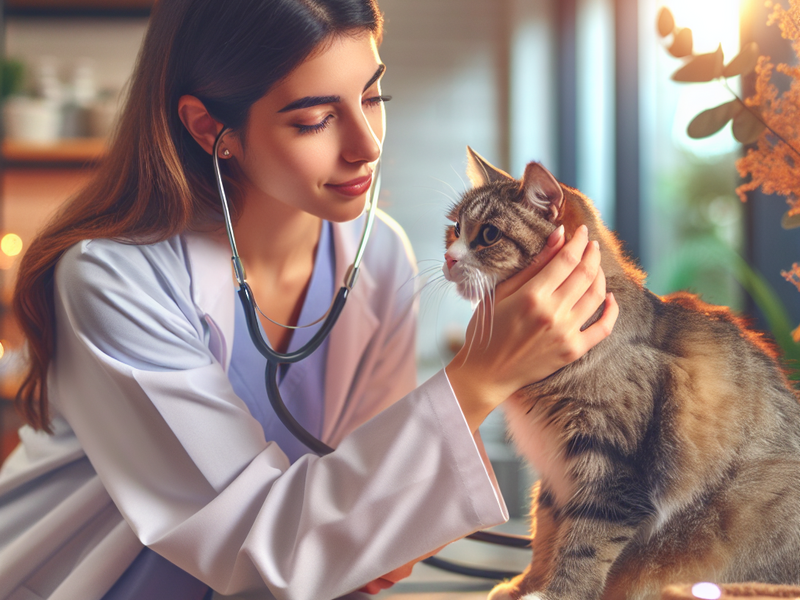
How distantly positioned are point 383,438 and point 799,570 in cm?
41

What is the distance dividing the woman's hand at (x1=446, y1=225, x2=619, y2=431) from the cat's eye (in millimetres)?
70

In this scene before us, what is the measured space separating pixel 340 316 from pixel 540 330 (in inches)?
19.0

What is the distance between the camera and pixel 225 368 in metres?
0.97

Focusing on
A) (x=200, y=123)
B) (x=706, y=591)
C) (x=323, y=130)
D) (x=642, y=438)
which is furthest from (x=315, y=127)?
(x=706, y=591)

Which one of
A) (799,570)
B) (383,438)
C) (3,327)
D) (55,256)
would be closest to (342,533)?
(383,438)

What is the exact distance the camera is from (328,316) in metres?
0.93

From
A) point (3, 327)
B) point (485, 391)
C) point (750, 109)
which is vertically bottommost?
point (3, 327)

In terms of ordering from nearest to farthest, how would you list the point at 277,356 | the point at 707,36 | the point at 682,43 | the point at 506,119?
the point at 682,43
the point at 277,356
the point at 707,36
the point at 506,119

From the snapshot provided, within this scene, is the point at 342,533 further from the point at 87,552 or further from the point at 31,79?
the point at 31,79

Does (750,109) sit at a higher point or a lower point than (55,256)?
higher

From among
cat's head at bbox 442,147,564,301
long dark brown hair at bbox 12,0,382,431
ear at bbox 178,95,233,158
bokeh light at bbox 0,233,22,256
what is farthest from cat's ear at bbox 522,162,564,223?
bokeh light at bbox 0,233,22,256

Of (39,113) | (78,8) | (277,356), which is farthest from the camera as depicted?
(78,8)

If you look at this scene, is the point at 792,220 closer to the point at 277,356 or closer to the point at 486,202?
the point at 486,202

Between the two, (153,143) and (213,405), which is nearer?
(213,405)
